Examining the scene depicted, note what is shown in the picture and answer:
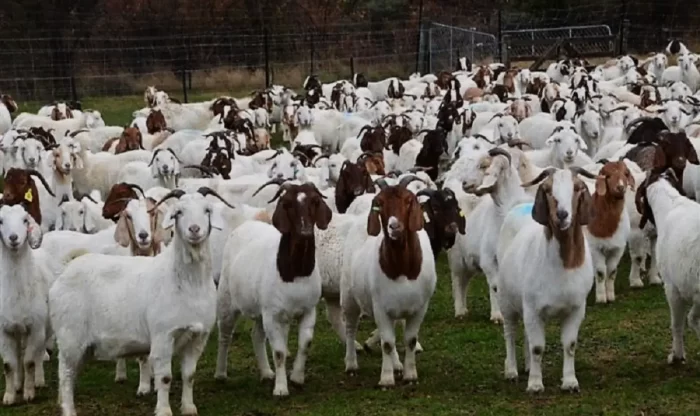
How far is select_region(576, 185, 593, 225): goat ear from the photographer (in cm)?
808

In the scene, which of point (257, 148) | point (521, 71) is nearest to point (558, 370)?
point (257, 148)

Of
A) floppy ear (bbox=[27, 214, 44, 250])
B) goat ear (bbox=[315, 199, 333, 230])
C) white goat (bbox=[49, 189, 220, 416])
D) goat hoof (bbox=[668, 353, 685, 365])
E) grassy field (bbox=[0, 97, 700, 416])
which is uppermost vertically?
goat ear (bbox=[315, 199, 333, 230])

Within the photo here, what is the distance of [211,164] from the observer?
55.2 feet

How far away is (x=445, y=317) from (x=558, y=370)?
271 centimetres

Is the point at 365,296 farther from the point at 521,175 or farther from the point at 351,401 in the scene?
the point at 521,175

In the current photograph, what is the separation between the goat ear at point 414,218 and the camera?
348 inches

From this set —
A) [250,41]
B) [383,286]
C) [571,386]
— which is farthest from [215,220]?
[250,41]

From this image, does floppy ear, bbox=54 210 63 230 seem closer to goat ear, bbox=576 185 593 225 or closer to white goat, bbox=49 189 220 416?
white goat, bbox=49 189 220 416

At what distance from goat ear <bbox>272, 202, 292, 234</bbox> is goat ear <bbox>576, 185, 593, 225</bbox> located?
2.20 meters

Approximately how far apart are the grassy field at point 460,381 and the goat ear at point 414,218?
1.22 m

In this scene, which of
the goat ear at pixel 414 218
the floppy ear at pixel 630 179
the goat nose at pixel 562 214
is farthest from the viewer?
the floppy ear at pixel 630 179

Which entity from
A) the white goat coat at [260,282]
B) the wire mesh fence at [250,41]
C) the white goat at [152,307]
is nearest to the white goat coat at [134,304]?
the white goat at [152,307]

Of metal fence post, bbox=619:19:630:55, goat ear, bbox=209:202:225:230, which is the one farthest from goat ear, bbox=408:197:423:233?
metal fence post, bbox=619:19:630:55

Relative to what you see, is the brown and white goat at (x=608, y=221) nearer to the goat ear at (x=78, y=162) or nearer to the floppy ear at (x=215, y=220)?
the floppy ear at (x=215, y=220)
